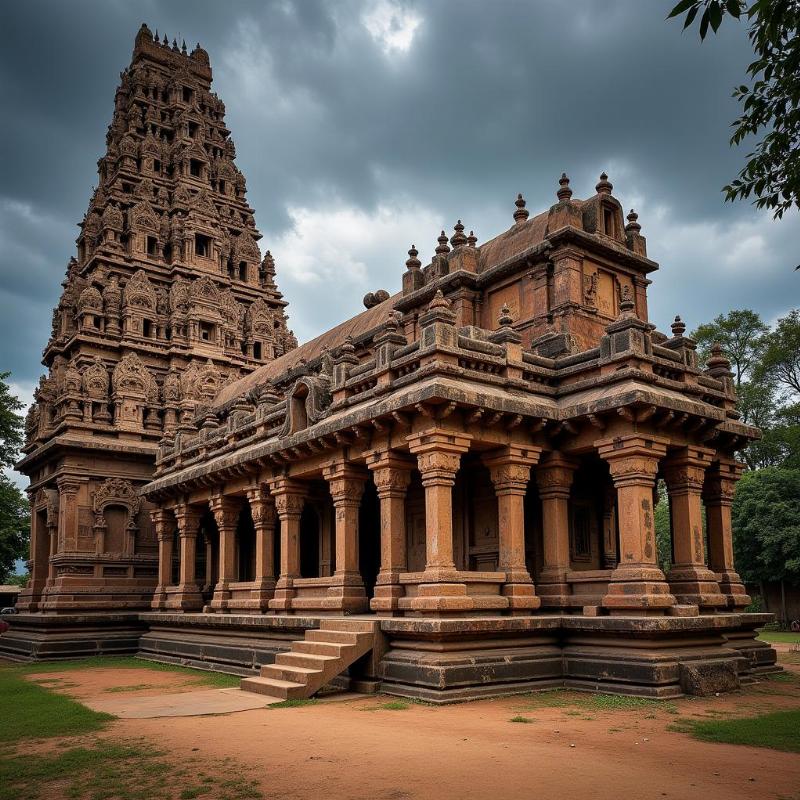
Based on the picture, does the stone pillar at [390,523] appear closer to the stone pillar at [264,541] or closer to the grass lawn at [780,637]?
the stone pillar at [264,541]

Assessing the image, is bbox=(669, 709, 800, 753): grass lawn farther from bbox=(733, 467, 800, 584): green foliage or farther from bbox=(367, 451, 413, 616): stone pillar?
bbox=(733, 467, 800, 584): green foliage

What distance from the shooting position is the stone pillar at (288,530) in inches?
722

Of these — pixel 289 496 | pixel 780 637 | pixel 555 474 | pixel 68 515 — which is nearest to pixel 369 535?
pixel 289 496

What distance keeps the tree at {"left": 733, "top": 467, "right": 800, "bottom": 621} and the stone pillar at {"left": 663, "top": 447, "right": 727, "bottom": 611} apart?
750 inches

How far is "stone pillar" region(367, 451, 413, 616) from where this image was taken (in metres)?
14.8

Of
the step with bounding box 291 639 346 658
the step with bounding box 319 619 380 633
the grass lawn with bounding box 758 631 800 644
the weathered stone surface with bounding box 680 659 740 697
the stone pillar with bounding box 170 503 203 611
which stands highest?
the stone pillar with bounding box 170 503 203 611

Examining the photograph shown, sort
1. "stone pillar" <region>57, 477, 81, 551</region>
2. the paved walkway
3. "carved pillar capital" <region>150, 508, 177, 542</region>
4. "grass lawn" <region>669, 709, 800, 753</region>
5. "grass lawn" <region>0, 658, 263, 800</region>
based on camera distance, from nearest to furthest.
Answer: "grass lawn" <region>0, 658, 263, 800</region>
"grass lawn" <region>669, 709, 800, 753</region>
the paved walkway
"carved pillar capital" <region>150, 508, 177, 542</region>
"stone pillar" <region>57, 477, 81, 551</region>

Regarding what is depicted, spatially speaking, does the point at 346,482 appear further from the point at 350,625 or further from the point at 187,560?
the point at 187,560

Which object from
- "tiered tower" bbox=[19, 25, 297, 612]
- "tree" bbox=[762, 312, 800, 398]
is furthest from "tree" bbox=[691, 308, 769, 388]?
"tiered tower" bbox=[19, 25, 297, 612]

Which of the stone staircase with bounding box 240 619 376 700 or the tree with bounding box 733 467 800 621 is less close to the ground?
the tree with bounding box 733 467 800 621

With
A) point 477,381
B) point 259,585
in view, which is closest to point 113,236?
point 259,585

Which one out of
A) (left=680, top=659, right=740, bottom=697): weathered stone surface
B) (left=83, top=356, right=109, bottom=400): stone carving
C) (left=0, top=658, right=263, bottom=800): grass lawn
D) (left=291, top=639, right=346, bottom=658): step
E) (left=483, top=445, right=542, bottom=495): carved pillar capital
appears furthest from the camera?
(left=83, top=356, right=109, bottom=400): stone carving

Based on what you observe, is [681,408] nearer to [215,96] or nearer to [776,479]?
[776,479]

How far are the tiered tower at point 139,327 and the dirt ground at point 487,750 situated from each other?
17.2 m
